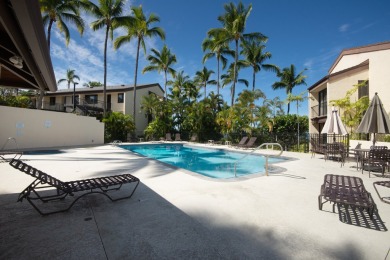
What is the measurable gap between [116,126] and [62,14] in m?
11.9

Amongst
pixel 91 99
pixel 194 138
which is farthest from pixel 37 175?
pixel 91 99

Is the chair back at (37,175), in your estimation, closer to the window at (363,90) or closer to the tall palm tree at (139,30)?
the window at (363,90)

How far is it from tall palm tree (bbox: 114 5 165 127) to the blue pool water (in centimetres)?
749

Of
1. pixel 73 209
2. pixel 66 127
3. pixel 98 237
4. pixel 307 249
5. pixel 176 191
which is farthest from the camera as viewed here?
pixel 66 127

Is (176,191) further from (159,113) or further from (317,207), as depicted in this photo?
(159,113)

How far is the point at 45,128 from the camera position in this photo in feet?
49.6

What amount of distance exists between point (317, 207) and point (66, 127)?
18430 mm

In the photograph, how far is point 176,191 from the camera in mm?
4828

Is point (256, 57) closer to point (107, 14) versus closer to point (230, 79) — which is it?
point (230, 79)

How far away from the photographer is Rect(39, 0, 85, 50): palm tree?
18000mm

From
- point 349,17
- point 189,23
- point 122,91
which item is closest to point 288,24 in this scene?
point 349,17

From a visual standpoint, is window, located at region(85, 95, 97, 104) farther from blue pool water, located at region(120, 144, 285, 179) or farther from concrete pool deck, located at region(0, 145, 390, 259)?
concrete pool deck, located at region(0, 145, 390, 259)

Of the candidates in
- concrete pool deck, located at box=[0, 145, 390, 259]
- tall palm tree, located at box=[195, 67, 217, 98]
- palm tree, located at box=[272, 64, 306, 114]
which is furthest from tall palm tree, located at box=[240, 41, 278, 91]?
concrete pool deck, located at box=[0, 145, 390, 259]

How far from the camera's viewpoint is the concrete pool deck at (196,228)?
2.45 meters
